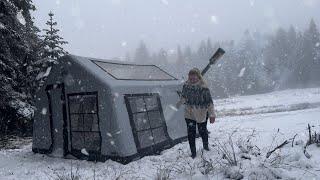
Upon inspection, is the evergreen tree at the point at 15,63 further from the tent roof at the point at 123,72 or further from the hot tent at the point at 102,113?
the tent roof at the point at 123,72

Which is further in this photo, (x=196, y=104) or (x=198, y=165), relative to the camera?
(x=196, y=104)

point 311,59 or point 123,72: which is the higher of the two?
point 311,59

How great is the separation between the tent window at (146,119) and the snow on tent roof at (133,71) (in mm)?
670

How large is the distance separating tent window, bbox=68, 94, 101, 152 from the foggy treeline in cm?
5221

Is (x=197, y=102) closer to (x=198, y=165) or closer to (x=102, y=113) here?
(x=198, y=165)

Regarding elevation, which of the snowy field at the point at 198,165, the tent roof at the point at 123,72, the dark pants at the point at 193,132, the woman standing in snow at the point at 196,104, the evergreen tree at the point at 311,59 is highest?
the evergreen tree at the point at 311,59

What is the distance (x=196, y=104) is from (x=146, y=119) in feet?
5.35

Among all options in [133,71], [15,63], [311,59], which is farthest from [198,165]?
[311,59]

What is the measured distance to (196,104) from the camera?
25.8 ft

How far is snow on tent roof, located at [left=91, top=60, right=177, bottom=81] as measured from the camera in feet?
30.4

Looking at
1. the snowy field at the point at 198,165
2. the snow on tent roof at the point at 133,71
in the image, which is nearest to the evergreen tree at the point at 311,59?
the snow on tent roof at the point at 133,71

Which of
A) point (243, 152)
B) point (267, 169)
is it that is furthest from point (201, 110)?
point (267, 169)

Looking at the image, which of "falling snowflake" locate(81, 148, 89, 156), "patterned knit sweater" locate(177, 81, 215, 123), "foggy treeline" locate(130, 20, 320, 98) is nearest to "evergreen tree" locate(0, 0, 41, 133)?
"falling snowflake" locate(81, 148, 89, 156)

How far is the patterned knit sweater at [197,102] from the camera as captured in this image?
7848 millimetres
